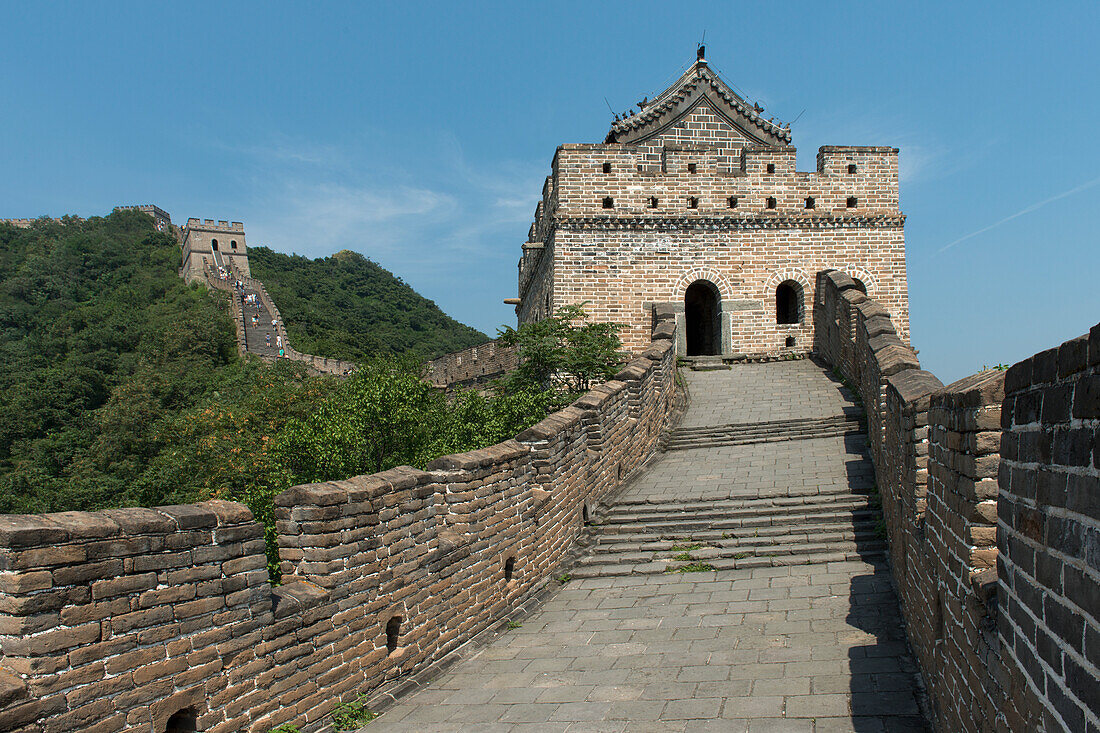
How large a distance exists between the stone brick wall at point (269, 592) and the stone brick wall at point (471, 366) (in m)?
16.4

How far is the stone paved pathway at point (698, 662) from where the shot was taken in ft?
17.3

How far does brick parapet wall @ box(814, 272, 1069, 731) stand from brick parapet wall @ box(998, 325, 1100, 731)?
0.02 metres

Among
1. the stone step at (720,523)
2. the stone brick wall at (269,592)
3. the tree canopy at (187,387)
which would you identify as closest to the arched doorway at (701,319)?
the tree canopy at (187,387)

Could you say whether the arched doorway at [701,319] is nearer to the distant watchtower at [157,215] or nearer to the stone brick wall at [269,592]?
the stone brick wall at [269,592]

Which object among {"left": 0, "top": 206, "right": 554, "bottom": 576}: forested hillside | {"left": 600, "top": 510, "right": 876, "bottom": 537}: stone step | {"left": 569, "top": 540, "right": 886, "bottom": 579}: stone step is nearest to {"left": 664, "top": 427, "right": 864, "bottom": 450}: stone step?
{"left": 0, "top": 206, "right": 554, "bottom": 576}: forested hillside

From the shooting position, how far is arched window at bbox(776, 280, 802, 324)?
20.0 meters

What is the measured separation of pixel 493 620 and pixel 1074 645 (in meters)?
5.87

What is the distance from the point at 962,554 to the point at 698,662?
8.99ft

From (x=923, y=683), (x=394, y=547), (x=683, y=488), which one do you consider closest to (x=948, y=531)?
(x=923, y=683)

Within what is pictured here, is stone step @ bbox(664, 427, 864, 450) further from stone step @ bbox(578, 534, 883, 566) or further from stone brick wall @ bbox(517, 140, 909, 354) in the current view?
stone brick wall @ bbox(517, 140, 909, 354)

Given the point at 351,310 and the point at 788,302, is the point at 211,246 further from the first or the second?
the point at 788,302

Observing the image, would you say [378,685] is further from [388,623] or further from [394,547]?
[394,547]

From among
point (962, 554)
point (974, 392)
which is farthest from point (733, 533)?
point (974, 392)

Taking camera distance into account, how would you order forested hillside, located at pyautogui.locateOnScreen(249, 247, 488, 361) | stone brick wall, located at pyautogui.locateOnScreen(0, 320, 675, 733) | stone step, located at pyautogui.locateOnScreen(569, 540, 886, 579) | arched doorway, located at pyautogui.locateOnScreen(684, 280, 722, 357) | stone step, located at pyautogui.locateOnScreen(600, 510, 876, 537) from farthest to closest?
1. forested hillside, located at pyautogui.locateOnScreen(249, 247, 488, 361)
2. arched doorway, located at pyautogui.locateOnScreen(684, 280, 722, 357)
3. stone step, located at pyautogui.locateOnScreen(600, 510, 876, 537)
4. stone step, located at pyautogui.locateOnScreen(569, 540, 886, 579)
5. stone brick wall, located at pyautogui.locateOnScreen(0, 320, 675, 733)
